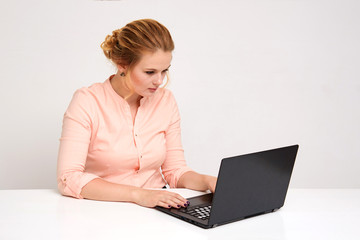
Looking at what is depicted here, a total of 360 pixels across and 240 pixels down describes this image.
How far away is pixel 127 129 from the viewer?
2.25 m

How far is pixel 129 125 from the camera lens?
2.26 m

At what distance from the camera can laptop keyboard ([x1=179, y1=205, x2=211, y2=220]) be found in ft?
5.51

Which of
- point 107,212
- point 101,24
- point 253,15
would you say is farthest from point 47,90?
point 107,212

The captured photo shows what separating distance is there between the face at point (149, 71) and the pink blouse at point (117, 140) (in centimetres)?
16

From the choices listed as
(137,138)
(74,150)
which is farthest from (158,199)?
(137,138)

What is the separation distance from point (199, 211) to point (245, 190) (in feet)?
0.64

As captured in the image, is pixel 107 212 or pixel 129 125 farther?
pixel 129 125

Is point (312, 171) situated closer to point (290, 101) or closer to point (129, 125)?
point (290, 101)

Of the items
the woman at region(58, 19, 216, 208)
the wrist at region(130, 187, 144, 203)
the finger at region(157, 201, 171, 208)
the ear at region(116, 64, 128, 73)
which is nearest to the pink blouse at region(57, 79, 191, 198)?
the woman at region(58, 19, 216, 208)

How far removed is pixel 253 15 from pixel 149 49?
1.86 meters

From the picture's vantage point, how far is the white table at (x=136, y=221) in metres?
1.52

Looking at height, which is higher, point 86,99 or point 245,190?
point 86,99

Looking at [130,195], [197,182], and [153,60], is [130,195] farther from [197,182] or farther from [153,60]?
[153,60]

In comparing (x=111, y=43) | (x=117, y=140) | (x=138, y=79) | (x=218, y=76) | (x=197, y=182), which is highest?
(x=111, y=43)
